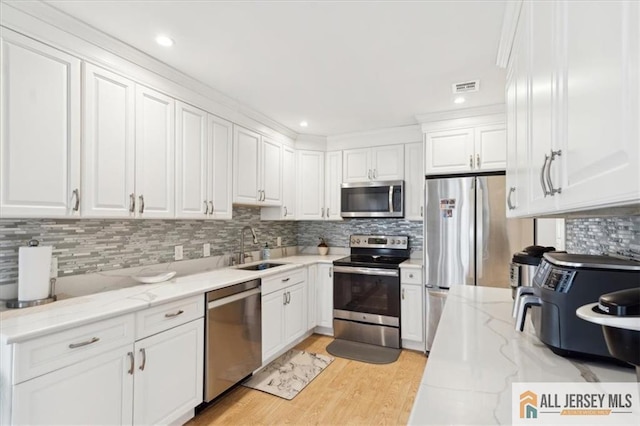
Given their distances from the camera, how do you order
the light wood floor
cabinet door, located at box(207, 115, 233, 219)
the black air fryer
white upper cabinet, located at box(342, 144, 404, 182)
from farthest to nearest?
white upper cabinet, located at box(342, 144, 404, 182)
cabinet door, located at box(207, 115, 233, 219)
the light wood floor
the black air fryer

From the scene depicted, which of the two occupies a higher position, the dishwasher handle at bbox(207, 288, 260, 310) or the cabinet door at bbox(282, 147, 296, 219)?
the cabinet door at bbox(282, 147, 296, 219)

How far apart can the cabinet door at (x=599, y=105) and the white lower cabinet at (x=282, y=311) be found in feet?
7.99

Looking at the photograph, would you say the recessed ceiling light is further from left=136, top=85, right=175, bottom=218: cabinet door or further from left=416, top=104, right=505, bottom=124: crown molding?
left=416, top=104, right=505, bottom=124: crown molding

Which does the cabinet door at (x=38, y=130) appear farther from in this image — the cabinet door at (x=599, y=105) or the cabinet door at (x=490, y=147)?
the cabinet door at (x=490, y=147)

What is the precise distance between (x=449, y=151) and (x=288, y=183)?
5.89 ft

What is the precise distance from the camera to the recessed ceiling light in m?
1.88

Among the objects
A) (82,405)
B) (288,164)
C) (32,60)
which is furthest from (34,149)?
(288,164)

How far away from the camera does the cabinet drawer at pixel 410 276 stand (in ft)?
10.7

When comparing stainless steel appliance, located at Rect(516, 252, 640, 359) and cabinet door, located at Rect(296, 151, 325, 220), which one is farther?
cabinet door, located at Rect(296, 151, 325, 220)

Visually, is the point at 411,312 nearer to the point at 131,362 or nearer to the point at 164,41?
the point at 131,362

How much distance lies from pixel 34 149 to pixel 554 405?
89.3 inches

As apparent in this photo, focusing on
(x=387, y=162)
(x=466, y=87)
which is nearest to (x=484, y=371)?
(x=466, y=87)

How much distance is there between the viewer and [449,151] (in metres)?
3.22

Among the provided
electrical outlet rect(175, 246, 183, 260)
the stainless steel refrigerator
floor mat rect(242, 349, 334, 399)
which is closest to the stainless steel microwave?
the stainless steel refrigerator
